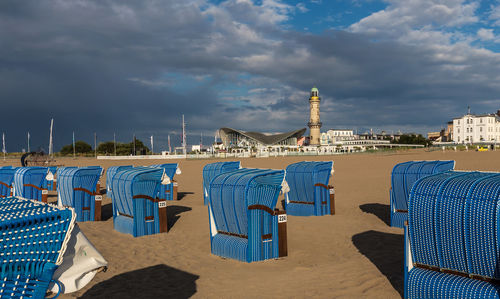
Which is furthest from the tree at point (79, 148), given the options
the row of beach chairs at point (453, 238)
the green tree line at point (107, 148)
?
the row of beach chairs at point (453, 238)

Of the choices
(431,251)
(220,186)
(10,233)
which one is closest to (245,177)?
(220,186)

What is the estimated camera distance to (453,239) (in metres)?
5.27

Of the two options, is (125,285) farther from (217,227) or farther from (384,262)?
(384,262)

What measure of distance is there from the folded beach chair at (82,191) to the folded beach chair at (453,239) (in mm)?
10615

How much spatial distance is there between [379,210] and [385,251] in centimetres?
601

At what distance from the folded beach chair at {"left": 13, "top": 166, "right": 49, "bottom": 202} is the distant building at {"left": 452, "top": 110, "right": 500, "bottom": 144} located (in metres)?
111

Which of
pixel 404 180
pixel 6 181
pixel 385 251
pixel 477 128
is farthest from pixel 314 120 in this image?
pixel 385 251

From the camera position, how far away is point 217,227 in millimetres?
9070

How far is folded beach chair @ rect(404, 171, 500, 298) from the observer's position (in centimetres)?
491

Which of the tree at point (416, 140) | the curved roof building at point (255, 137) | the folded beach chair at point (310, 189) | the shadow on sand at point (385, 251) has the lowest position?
the shadow on sand at point (385, 251)

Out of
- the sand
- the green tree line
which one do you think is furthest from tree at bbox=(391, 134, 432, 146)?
the sand

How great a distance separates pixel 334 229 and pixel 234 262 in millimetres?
3993

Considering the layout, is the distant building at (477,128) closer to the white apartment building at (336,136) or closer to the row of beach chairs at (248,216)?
the white apartment building at (336,136)

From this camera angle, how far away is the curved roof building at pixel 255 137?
142 meters
